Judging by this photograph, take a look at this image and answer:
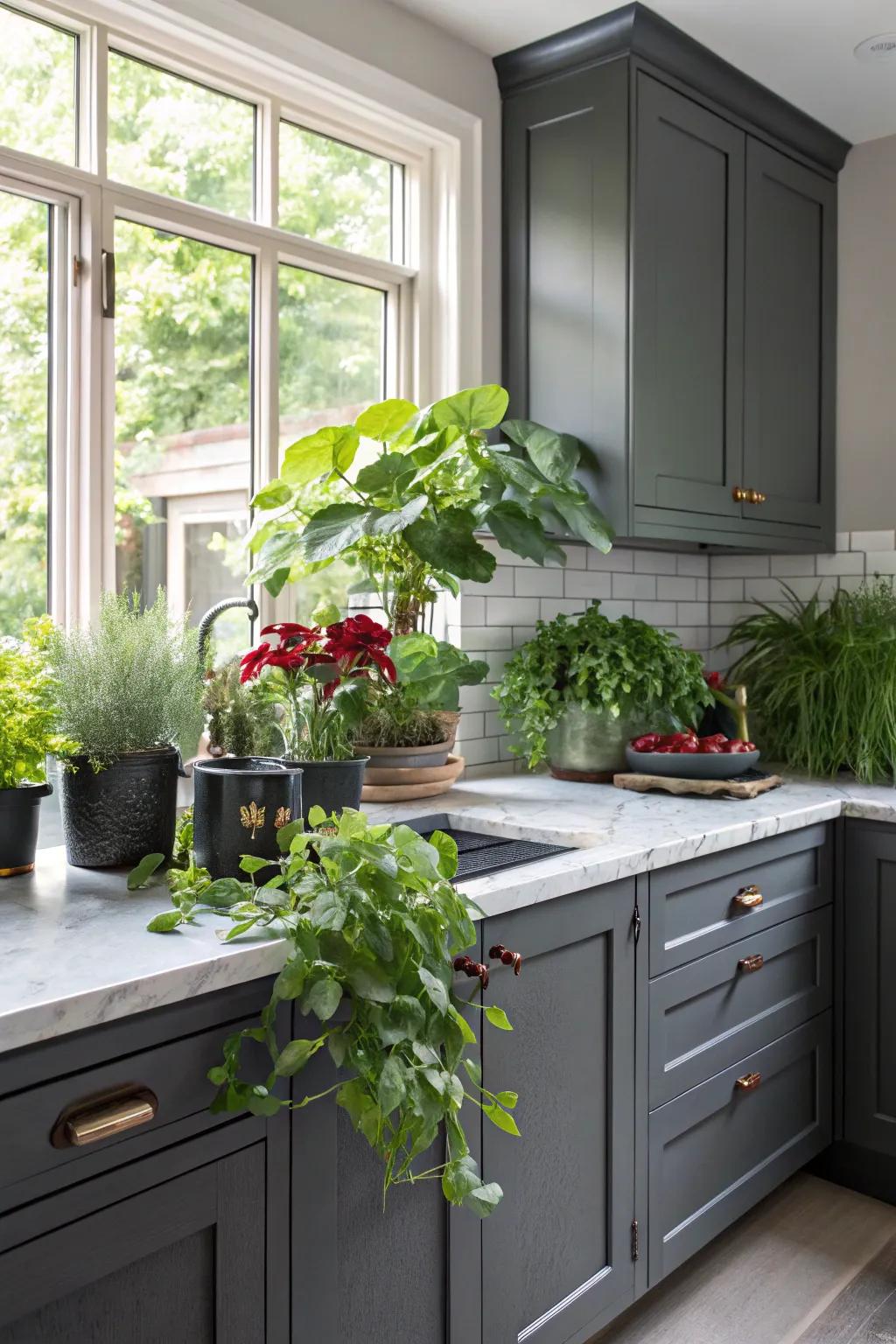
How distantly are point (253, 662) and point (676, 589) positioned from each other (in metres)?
1.84

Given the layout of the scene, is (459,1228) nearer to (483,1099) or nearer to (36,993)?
(483,1099)

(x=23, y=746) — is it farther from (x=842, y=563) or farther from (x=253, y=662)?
(x=842, y=563)

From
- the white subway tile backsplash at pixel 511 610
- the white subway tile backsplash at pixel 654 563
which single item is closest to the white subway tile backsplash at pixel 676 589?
the white subway tile backsplash at pixel 654 563

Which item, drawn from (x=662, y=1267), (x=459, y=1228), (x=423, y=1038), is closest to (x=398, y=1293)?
(x=459, y=1228)

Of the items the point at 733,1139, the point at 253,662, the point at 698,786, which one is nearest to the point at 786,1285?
the point at 733,1139

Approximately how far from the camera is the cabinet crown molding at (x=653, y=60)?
2484mm

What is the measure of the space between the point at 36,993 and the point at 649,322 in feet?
6.83

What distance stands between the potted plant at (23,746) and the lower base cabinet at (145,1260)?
0.54 meters

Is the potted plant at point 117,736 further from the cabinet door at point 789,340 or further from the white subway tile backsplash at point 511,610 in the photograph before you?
the cabinet door at point 789,340

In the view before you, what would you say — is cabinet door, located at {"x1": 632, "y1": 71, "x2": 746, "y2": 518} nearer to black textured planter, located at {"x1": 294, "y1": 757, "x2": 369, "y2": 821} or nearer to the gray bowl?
the gray bowl

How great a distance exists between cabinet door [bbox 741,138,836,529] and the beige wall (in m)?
0.06

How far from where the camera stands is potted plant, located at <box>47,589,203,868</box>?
154 centimetres

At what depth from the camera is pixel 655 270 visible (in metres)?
2.60

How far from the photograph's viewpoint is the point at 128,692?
1.58 meters
